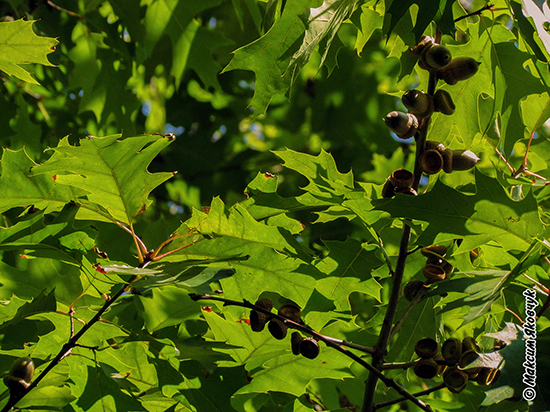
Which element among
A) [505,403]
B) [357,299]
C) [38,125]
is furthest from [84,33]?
[505,403]

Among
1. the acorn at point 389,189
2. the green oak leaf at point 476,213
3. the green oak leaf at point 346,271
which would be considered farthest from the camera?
the green oak leaf at point 346,271

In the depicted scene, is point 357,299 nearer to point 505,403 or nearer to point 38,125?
point 505,403

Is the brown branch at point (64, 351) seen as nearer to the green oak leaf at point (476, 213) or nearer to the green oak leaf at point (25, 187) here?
the green oak leaf at point (25, 187)

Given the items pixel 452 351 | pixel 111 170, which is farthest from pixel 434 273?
pixel 111 170

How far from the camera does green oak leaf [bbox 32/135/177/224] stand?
1.09 meters

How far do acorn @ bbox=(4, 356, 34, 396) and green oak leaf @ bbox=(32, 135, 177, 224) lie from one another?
0.36 m

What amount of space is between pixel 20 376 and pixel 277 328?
1.81 ft

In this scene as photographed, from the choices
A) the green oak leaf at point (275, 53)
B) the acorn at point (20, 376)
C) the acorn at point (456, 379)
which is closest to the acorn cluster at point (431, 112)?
the green oak leaf at point (275, 53)

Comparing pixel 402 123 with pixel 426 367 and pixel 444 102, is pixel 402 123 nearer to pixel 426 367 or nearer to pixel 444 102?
pixel 444 102

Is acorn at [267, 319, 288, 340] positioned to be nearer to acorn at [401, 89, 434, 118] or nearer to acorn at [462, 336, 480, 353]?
acorn at [462, 336, 480, 353]

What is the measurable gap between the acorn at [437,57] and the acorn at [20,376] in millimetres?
1073

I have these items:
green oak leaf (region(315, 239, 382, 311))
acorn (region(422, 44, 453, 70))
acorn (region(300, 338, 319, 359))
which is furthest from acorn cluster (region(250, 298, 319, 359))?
acorn (region(422, 44, 453, 70))

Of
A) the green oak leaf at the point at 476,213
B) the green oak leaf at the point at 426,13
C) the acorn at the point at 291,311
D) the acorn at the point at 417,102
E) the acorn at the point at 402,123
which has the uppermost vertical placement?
the green oak leaf at the point at 426,13

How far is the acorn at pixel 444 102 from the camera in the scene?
3.76ft
